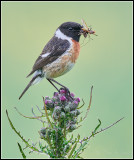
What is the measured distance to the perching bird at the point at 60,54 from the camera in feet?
15.2

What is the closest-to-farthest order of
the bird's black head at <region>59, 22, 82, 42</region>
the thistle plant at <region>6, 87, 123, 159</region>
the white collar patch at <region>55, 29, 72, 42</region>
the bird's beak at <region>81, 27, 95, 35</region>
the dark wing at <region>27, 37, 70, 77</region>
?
the thistle plant at <region>6, 87, 123, 159</region>
the bird's beak at <region>81, 27, 95, 35</region>
the dark wing at <region>27, 37, 70, 77</region>
the bird's black head at <region>59, 22, 82, 42</region>
the white collar patch at <region>55, 29, 72, 42</region>

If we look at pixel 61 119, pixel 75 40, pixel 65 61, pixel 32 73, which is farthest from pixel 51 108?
pixel 75 40

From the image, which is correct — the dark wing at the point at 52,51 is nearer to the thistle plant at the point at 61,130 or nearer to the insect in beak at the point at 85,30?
the insect in beak at the point at 85,30

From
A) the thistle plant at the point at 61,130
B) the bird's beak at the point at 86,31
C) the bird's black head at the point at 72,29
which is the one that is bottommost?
the thistle plant at the point at 61,130

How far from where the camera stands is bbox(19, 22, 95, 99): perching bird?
4.62 meters

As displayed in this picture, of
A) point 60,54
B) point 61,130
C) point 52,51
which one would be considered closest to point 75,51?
point 60,54

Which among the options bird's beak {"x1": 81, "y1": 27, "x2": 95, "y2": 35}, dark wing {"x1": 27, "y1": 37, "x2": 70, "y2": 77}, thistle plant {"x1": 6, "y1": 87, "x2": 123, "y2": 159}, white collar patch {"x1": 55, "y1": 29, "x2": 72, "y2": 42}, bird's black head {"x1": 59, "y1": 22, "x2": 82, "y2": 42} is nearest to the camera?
thistle plant {"x1": 6, "y1": 87, "x2": 123, "y2": 159}

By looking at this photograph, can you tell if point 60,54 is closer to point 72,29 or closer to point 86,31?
point 72,29

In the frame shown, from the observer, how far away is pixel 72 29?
193 inches

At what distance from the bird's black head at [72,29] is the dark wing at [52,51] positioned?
0.16 metres

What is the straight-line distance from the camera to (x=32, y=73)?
4.43 metres

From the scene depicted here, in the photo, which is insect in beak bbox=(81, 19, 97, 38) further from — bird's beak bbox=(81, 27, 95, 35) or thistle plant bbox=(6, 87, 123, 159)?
thistle plant bbox=(6, 87, 123, 159)

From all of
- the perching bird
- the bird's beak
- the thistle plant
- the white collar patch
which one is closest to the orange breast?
the perching bird

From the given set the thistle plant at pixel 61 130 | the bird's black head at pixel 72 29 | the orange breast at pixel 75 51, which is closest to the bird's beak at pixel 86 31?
the bird's black head at pixel 72 29
